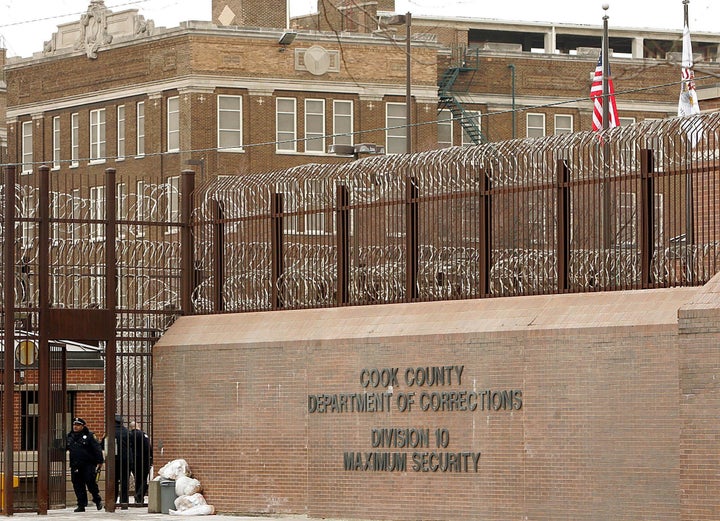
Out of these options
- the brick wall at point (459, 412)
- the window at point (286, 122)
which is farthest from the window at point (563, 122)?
the brick wall at point (459, 412)

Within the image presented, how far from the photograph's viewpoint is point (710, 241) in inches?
837

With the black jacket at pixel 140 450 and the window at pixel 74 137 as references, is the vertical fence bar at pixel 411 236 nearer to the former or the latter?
the black jacket at pixel 140 450

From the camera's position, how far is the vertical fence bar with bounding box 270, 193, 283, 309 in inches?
1061

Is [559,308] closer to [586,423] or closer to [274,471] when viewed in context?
[586,423]

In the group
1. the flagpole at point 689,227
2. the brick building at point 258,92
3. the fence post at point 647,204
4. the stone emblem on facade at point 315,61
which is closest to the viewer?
the flagpole at point 689,227

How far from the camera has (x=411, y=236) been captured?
25109mm

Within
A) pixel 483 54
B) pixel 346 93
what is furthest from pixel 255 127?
pixel 483 54

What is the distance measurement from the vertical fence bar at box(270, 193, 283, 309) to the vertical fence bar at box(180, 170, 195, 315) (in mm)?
1947

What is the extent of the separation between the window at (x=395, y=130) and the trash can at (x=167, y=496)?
4132 centimetres

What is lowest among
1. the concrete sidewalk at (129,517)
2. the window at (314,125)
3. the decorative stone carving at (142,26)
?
the concrete sidewalk at (129,517)

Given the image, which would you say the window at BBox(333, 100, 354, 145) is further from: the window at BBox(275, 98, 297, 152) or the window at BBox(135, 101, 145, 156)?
the window at BBox(135, 101, 145, 156)

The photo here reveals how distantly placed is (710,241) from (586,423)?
251 cm

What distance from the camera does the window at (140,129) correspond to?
66.2 metres

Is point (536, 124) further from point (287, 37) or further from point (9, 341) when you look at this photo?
point (9, 341)
